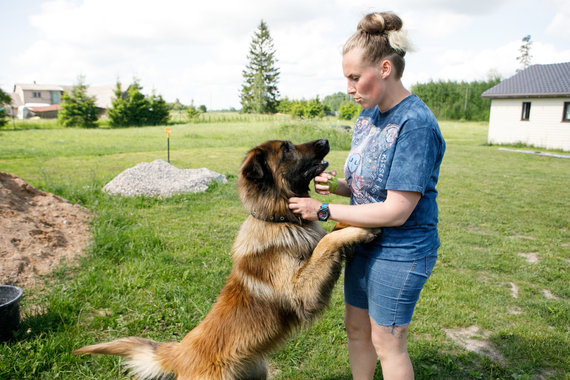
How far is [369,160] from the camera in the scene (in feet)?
6.92

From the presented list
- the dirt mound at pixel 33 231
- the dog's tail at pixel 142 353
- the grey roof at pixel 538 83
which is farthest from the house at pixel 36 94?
the dog's tail at pixel 142 353

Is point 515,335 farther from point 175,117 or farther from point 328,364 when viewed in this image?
point 175,117

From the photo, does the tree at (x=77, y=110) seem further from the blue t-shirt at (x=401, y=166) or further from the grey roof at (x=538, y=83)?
the blue t-shirt at (x=401, y=166)

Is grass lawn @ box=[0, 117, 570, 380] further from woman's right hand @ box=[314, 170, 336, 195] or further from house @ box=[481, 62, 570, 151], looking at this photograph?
house @ box=[481, 62, 570, 151]

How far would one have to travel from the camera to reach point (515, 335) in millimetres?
3617

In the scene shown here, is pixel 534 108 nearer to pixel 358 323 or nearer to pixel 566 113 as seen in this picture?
pixel 566 113

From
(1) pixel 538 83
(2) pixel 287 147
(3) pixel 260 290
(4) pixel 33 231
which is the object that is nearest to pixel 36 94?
(1) pixel 538 83

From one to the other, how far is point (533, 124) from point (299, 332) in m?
26.9

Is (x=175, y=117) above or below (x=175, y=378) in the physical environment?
above

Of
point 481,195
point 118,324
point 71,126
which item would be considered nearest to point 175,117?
point 71,126

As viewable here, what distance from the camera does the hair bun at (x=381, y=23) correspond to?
1933mm

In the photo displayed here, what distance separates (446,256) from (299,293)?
405 cm

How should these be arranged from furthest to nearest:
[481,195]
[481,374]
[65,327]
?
[481,195] < [65,327] < [481,374]

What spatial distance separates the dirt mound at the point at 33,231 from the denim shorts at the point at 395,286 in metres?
4.20
